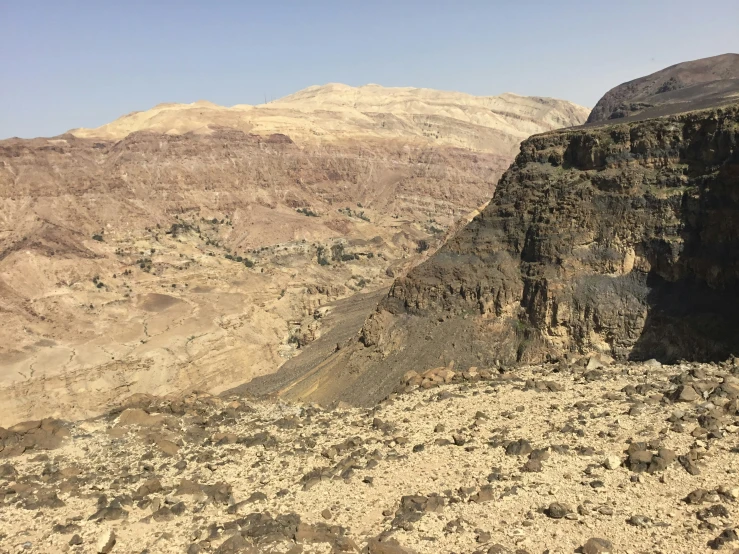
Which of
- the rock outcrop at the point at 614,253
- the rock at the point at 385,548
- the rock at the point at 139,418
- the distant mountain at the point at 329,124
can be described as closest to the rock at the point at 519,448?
the rock at the point at 385,548

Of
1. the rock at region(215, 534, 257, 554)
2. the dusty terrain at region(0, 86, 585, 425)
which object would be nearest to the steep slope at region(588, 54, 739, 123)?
the dusty terrain at region(0, 86, 585, 425)

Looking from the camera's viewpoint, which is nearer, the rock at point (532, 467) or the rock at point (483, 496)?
the rock at point (483, 496)

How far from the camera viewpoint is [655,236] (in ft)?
76.5

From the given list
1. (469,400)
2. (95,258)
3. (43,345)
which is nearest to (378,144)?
(95,258)

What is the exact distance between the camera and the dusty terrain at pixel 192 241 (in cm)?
4047

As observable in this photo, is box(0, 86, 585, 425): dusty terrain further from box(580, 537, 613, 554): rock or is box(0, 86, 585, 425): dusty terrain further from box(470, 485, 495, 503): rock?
box(580, 537, 613, 554): rock

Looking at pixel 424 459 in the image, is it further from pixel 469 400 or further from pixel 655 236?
pixel 655 236

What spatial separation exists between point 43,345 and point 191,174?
174 ft

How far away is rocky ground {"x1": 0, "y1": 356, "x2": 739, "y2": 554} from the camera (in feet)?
28.0

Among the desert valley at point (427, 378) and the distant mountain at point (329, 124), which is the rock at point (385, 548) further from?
the distant mountain at point (329, 124)

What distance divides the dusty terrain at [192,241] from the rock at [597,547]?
107 ft

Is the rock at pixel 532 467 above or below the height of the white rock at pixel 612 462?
below

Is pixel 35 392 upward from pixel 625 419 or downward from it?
downward

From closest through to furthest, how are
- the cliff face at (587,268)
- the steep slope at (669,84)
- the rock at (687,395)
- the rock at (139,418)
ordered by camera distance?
the rock at (687,395) < the rock at (139,418) < the cliff face at (587,268) < the steep slope at (669,84)
